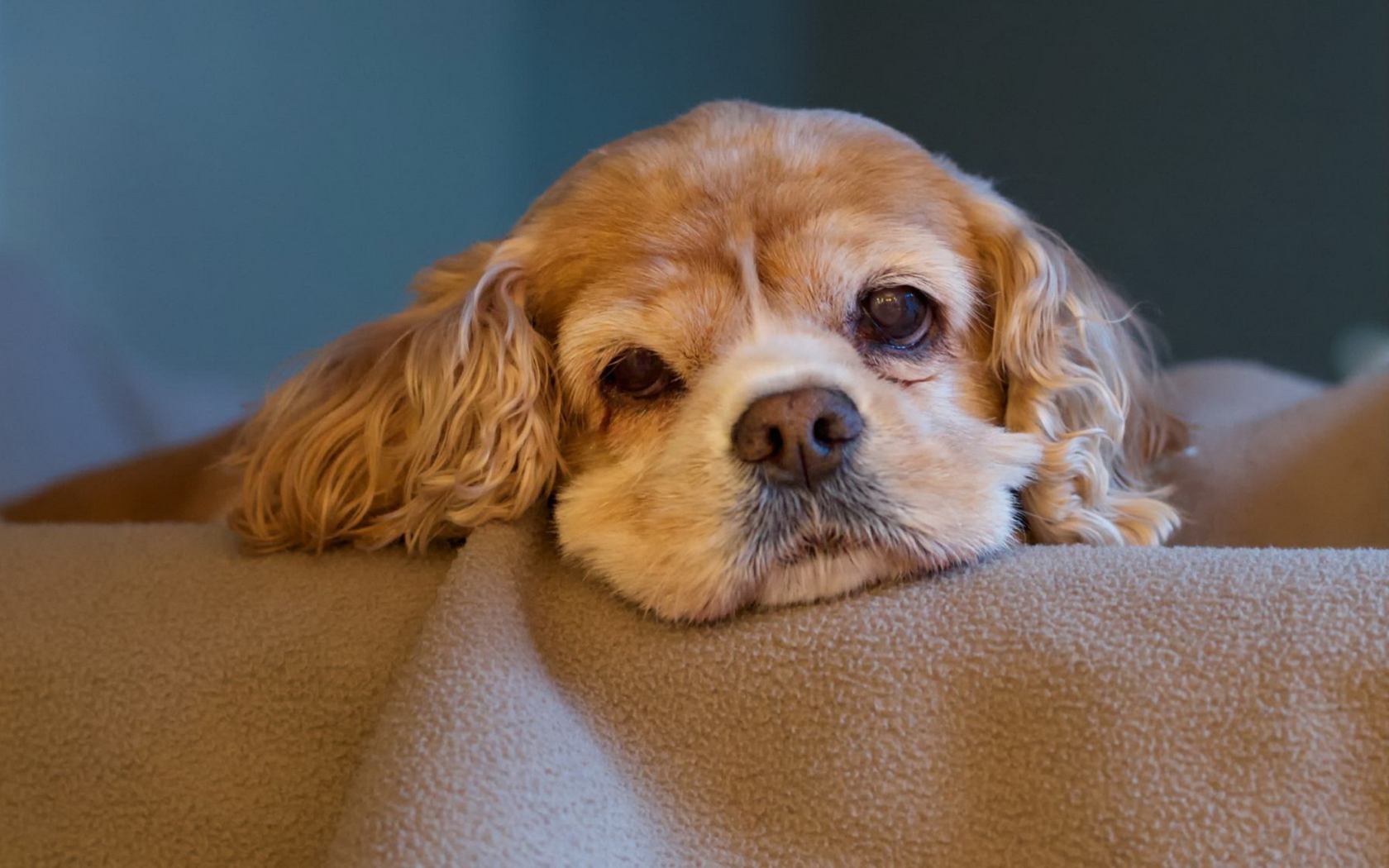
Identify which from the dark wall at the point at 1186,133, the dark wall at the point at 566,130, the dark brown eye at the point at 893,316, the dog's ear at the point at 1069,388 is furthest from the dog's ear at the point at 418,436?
the dark wall at the point at 1186,133

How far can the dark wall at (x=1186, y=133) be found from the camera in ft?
8.86

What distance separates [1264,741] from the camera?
0.73 m

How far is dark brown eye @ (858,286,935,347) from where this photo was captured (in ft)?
3.84

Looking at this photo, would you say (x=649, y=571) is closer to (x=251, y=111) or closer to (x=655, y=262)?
(x=655, y=262)

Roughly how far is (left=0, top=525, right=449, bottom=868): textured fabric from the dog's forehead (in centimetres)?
41

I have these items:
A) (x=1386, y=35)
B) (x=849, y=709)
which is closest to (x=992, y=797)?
(x=849, y=709)

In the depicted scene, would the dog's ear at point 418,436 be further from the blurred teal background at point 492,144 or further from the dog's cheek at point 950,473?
the blurred teal background at point 492,144

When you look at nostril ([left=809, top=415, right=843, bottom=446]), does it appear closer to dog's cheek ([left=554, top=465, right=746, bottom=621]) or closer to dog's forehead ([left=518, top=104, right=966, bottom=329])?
dog's cheek ([left=554, top=465, right=746, bottom=621])

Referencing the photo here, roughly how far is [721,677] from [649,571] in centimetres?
14

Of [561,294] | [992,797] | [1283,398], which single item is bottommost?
[1283,398]

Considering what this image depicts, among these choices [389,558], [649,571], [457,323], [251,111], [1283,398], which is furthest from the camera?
[251,111]

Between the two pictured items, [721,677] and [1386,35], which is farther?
[1386,35]

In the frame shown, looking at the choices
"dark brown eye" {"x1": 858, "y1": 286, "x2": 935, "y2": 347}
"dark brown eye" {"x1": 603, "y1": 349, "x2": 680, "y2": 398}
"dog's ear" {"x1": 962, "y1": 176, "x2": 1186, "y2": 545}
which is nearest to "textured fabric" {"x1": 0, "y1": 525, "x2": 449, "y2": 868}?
"dark brown eye" {"x1": 603, "y1": 349, "x2": 680, "y2": 398}

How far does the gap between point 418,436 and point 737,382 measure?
0.35 m
